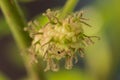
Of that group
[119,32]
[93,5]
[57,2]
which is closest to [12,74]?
[57,2]

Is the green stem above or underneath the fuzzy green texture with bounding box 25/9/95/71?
above

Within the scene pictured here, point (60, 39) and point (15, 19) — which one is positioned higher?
point (15, 19)

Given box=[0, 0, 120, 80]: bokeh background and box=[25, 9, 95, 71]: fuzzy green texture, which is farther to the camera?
box=[0, 0, 120, 80]: bokeh background

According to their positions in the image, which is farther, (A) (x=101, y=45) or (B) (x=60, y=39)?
(A) (x=101, y=45)

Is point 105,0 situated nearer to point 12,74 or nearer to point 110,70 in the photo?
point 110,70

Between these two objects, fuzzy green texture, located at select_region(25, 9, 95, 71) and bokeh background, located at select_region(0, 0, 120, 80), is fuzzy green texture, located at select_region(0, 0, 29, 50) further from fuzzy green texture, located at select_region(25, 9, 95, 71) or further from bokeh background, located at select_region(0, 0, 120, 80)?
bokeh background, located at select_region(0, 0, 120, 80)

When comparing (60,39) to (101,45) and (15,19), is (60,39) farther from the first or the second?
(101,45)

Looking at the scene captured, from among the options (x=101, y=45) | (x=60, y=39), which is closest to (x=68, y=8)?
(x=60, y=39)

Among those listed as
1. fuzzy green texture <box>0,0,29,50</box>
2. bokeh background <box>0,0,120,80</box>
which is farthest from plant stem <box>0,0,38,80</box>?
bokeh background <box>0,0,120,80</box>

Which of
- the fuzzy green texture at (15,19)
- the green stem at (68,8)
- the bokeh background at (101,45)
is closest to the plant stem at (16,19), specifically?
the fuzzy green texture at (15,19)

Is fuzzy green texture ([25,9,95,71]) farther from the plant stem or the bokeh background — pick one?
the bokeh background

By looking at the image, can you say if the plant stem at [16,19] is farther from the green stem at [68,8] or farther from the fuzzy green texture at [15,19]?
the green stem at [68,8]
